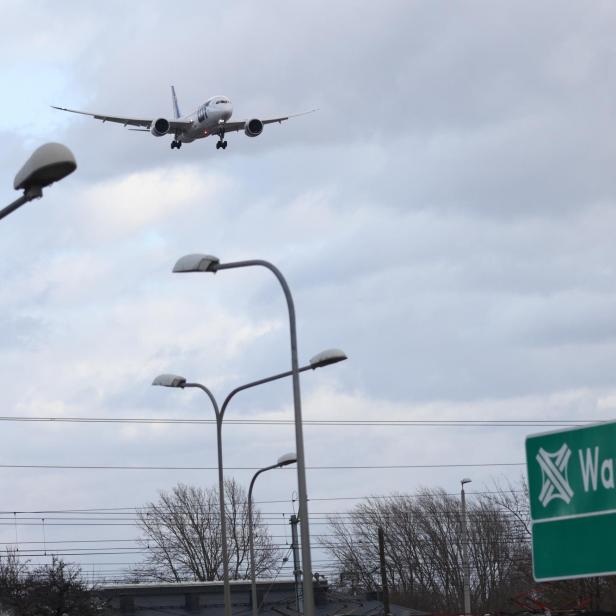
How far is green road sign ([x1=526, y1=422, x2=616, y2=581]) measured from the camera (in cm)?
731

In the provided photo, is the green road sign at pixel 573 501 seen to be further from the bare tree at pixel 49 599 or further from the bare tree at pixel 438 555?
the bare tree at pixel 438 555

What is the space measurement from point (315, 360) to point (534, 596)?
148 feet

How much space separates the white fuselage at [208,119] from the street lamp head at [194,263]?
36.7 m

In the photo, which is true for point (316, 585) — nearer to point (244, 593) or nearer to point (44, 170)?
point (244, 593)

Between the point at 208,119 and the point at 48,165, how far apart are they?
5027 centimetres

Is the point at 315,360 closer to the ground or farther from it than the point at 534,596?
farther from it

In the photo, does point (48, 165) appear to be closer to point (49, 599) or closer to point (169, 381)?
point (169, 381)

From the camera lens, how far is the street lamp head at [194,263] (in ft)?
79.2

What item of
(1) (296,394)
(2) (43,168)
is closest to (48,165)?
(2) (43,168)

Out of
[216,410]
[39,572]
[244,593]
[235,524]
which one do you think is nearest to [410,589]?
[235,524]

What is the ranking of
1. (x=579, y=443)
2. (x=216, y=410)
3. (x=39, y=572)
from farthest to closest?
(x=39, y=572)
(x=216, y=410)
(x=579, y=443)

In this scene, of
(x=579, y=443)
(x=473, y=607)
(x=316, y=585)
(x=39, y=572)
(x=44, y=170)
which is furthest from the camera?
(x=473, y=607)

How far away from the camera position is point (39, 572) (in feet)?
202

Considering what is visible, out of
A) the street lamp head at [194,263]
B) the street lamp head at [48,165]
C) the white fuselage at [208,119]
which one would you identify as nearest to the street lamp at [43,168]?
the street lamp head at [48,165]
